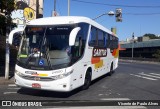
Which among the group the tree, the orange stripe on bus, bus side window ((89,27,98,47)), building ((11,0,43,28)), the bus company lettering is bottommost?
the orange stripe on bus

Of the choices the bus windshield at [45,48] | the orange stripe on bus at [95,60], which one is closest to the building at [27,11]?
the orange stripe on bus at [95,60]

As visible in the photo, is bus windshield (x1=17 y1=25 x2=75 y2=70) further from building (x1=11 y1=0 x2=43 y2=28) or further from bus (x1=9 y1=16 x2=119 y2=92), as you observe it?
building (x1=11 y1=0 x2=43 y2=28)

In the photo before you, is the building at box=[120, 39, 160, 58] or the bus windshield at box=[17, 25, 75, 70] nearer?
the bus windshield at box=[17, 25, 75, 70]

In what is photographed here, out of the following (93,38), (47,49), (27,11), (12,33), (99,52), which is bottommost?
(99,52)

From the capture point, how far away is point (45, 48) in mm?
11109

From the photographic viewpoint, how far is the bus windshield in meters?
10.9

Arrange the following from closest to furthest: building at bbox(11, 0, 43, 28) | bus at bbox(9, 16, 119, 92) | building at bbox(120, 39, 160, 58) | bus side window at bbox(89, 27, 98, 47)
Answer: bus at bbox(9, 16, 119, 92) → bus side window at bbox(89, 27, 98, 47) → building at bbox(11, 0, 43, 28) → building at bbox(120, 39, 160, 58)

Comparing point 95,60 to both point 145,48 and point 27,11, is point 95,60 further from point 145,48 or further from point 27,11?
point 145,48

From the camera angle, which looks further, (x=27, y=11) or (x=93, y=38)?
(x=27, y=11)

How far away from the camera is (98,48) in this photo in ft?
49.7

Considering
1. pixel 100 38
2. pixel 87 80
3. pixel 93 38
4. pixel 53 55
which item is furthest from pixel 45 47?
pixel 100 38

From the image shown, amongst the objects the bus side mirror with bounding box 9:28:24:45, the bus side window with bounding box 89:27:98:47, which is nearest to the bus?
the bus side mirror with bounding box 9:28:24:45

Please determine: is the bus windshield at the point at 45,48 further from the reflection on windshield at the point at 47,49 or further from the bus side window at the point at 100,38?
the bus side window at the point at 100,38

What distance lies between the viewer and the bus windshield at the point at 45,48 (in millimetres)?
10875
